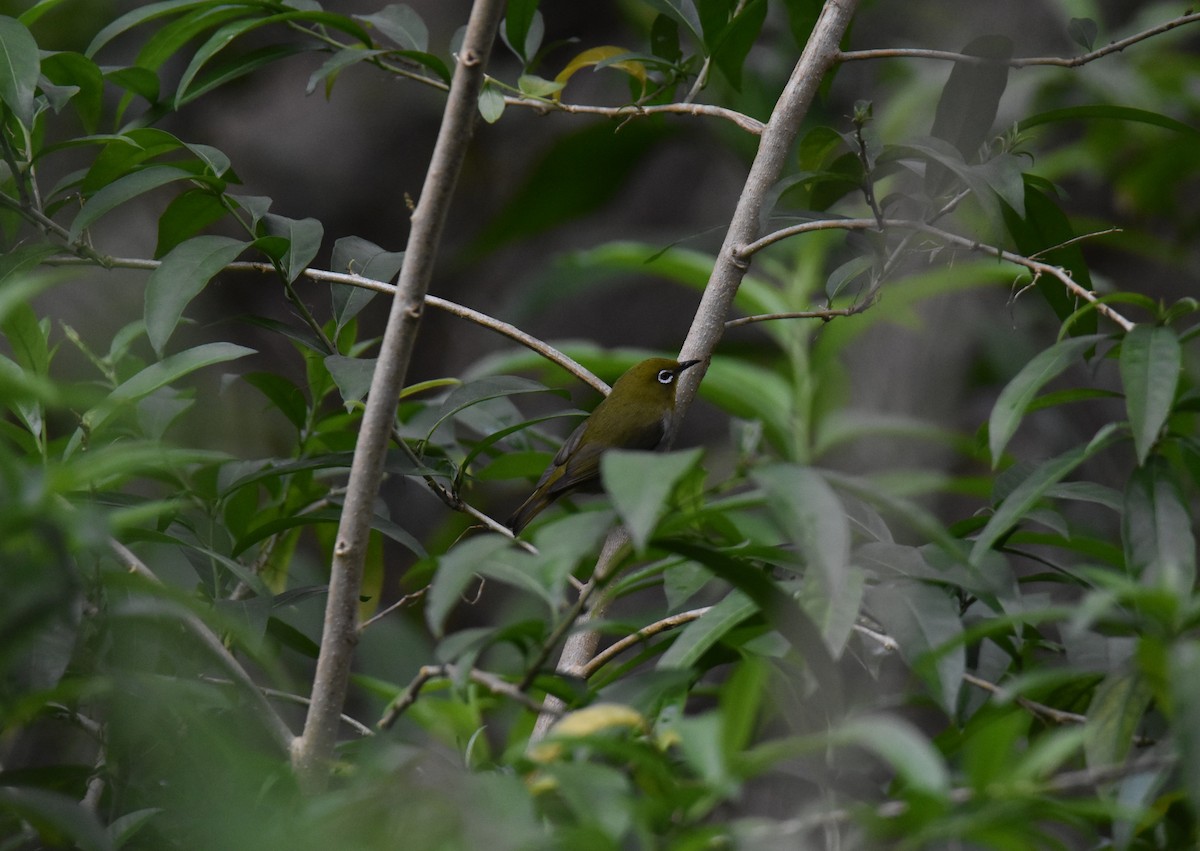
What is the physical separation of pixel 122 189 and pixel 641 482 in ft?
3.13

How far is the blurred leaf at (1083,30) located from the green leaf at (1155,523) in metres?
0.68

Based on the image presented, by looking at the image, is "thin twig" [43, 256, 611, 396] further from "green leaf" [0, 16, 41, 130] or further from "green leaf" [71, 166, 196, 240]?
"green leaf" [0, 16, 41, 130]

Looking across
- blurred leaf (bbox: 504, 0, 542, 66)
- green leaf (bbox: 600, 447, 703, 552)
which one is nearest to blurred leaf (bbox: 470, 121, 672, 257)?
blurred leaf (bbox: 504, 0, 542, 66)

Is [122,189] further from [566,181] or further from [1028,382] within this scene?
[566,181]

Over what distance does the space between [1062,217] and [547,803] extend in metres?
1.20

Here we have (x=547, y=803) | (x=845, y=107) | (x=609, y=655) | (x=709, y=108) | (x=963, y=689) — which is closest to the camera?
(x=547, y=803)

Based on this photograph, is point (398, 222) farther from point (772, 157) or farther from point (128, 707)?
point (128, 707)

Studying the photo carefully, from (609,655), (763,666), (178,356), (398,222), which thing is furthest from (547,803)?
(398,222)

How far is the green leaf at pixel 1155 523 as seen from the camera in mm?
1201

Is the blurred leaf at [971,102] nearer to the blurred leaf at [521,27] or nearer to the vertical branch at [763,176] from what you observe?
the vertical branch at [763,176]

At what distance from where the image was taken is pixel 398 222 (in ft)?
18.6

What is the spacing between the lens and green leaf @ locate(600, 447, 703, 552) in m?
0.78

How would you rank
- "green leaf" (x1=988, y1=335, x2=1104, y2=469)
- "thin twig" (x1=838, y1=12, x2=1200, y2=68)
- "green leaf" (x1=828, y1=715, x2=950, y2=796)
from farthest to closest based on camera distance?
"thin twig" (x1=838, y1=12, x2=1200, y2=68), "green leaf" (x1=988, y1=335, x2=1104, y2=469), "green leaf" (x1=828, y1=715, x2=950, y2=796)

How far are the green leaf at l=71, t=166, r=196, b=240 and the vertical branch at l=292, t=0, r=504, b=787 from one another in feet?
1.69
